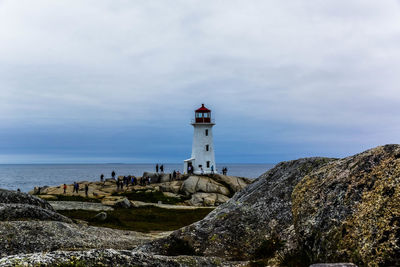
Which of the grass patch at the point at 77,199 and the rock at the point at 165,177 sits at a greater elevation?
the rock at the point at 165,177

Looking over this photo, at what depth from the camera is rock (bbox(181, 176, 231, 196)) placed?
244 feet

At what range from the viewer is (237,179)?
274 ft

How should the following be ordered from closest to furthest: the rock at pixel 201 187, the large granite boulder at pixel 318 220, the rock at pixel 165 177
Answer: the large granite boulder at pixel 318 220, the rock at pixel 201 187, the rock at pixel 165 177

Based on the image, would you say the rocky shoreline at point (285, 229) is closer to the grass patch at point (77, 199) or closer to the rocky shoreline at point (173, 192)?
the grass patch at point (77, 199)

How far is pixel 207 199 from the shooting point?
69.4 metres

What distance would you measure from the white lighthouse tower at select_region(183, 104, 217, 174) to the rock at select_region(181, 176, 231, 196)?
48.8 feet

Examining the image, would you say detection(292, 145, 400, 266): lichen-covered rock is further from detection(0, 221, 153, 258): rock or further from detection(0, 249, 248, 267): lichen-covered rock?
detection(0, 221, 153, 258): rock

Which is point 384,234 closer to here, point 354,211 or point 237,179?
point 354,211

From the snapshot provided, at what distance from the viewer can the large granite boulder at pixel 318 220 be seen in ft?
23.7

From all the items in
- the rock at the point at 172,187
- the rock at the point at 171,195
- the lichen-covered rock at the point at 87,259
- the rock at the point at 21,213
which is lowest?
the rock at the point at 171,195

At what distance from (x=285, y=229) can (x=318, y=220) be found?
4578mm

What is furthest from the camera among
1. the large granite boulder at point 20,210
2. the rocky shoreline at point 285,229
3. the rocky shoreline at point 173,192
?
the rocky shoreline at point 173,192

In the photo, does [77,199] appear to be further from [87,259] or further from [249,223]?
[87,259]

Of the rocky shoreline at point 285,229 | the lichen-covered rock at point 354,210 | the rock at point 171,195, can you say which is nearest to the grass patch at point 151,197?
the rock at point 171,195
